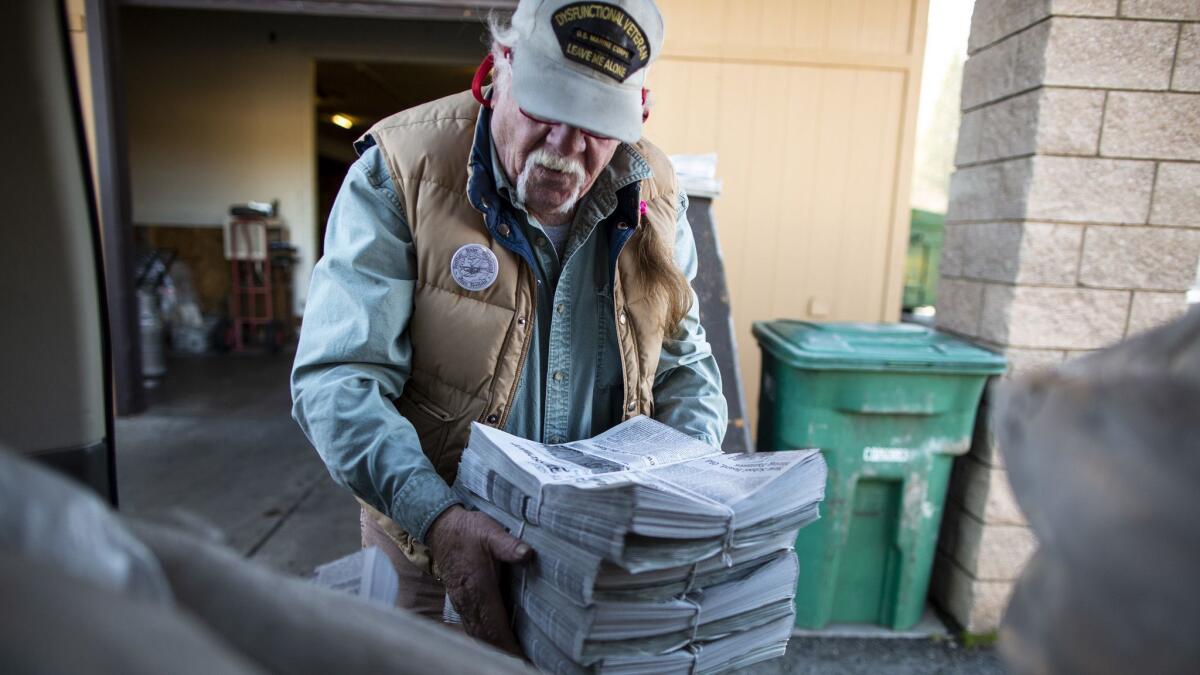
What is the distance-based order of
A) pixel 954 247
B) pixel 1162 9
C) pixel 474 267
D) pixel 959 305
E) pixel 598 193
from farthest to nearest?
pixel 954 247
pixel 959 305
pixel 1162 9
pixel 598 193
pixel 474 267

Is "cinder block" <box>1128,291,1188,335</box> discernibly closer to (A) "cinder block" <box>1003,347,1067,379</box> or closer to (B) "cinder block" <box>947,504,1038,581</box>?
(A) "cinder block" <box>1003,347,1067,379</box>

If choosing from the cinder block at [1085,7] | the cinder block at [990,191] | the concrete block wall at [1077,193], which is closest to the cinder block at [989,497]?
the concrete block wall at [1077,193]

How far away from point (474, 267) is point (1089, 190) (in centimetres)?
275

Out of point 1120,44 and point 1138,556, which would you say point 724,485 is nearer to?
point 1138,556

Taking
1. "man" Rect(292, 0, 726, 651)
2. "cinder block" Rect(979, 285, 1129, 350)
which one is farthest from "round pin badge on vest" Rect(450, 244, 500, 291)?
"cinder block" Rect(979, 285, 1129, 350)

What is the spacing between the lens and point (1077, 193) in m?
2.86

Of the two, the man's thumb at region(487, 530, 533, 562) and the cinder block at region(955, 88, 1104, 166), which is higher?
the cinder block at region(955, 88, 1104, 166)

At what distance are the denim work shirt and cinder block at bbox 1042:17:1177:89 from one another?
212 cm

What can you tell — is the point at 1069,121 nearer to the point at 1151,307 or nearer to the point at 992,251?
the point at 992,251

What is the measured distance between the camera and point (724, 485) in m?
1.08

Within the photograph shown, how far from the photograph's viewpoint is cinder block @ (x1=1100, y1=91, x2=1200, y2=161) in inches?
110

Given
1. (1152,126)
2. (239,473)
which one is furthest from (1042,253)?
(239,473)

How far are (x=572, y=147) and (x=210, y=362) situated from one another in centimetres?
838

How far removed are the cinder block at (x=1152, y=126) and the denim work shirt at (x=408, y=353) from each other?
7.39 ft
